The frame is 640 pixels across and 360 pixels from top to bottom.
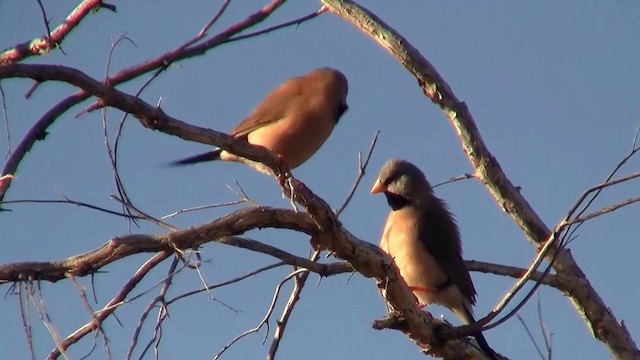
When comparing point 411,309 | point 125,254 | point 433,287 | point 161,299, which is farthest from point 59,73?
point 433,287

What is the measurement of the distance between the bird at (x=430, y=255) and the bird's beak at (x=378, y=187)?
0.36 meters

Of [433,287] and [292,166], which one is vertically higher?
[292,166]

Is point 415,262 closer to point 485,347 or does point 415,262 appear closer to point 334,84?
point 334,84

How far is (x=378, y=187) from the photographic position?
7.61 metres

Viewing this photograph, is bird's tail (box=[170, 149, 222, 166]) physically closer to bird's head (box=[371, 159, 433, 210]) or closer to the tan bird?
the tan bird

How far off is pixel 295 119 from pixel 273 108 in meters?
0.22

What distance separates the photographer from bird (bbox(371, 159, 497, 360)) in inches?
266

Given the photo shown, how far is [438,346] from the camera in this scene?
458 centimetres

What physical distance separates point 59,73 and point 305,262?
4.33 ft

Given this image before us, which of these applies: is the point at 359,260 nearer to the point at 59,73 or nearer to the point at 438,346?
the point at 438,346

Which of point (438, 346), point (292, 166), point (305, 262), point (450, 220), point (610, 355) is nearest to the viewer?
point (305, 262)

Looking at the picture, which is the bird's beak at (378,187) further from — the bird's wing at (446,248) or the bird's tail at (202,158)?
the bird's tail at (202,158)

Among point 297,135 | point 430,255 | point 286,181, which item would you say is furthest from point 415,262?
point 286,181

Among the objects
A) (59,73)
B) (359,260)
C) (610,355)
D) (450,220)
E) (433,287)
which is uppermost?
(450,220)
